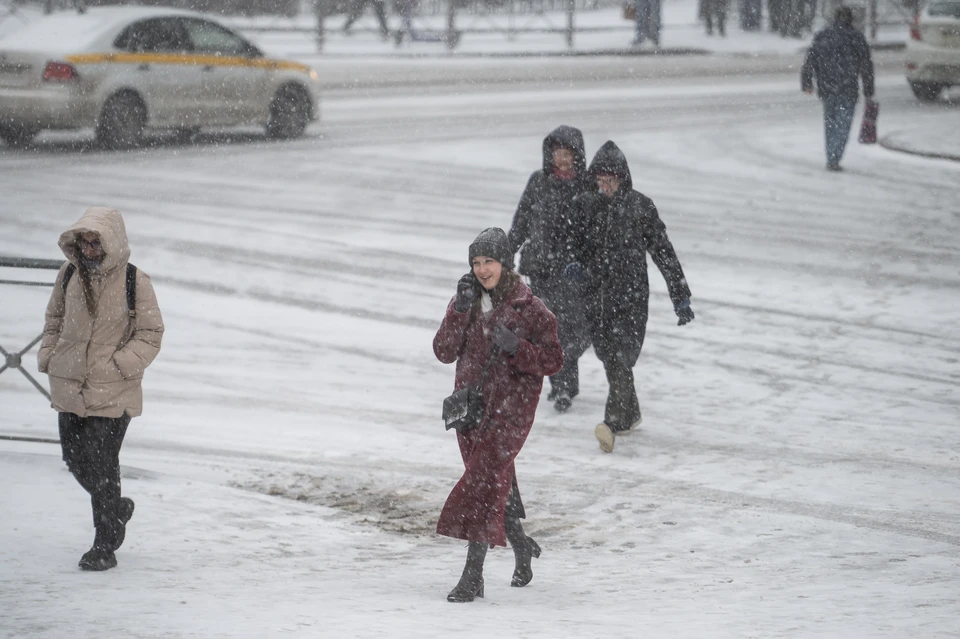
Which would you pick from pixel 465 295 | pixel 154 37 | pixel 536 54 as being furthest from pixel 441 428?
pixel 536 54

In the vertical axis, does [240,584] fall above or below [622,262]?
below

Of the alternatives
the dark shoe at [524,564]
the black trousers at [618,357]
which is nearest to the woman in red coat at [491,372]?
the dark shoe at [524,564]

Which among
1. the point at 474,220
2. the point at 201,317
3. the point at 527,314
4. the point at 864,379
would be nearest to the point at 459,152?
the point at 474,220

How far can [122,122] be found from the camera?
16391 millimetres

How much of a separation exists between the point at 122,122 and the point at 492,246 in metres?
12.3

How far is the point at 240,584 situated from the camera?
516 cm

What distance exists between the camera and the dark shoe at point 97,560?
207 inches

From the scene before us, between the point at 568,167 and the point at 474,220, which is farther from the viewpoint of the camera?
the point at 474,220

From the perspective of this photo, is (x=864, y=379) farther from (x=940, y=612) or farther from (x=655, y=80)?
(x=655, y=80)

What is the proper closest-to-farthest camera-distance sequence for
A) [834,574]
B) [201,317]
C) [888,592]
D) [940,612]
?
1. [940,612]
2. [888,592]
3. [834,574]
4. [201,317]

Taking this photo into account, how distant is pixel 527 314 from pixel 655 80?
21.6m

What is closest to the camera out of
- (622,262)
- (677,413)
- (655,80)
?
(622,262)

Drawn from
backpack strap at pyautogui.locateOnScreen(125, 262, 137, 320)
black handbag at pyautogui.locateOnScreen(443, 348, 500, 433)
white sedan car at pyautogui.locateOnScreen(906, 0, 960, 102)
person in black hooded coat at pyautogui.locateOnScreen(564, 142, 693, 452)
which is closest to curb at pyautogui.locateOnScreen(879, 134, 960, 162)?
white sedan car at pyautogui.locateOnScreen(906, 0, 960, 102)

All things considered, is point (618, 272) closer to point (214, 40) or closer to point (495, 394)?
point (495, 394)
